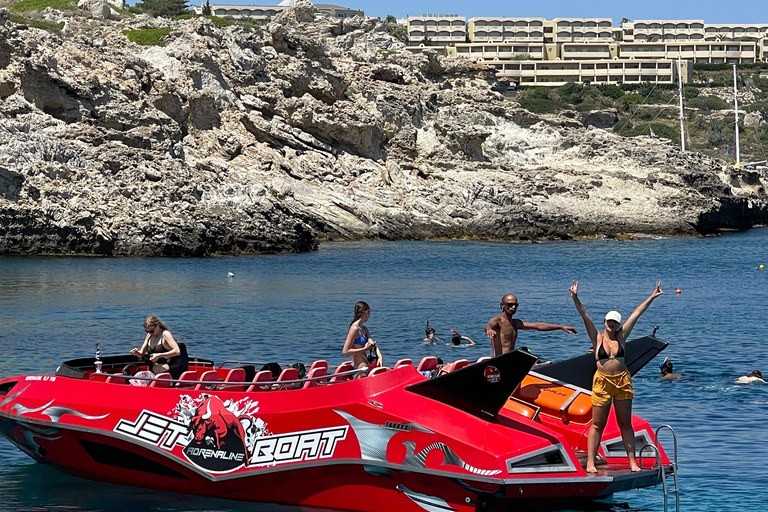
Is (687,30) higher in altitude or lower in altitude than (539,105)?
higher

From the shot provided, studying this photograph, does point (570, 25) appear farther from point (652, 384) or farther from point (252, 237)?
point (652, 384)

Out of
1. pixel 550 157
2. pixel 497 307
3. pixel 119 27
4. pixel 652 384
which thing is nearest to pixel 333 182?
pixel 550 157

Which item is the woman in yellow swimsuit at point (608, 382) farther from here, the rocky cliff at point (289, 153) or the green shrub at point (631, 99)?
the green shrub at point (631, 99)

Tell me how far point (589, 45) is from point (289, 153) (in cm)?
10360

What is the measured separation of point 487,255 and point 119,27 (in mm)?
37412

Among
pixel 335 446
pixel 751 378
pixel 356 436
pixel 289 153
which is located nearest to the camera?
pixel 356 436

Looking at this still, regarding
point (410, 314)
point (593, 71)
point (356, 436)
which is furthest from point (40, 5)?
point (356, 436)

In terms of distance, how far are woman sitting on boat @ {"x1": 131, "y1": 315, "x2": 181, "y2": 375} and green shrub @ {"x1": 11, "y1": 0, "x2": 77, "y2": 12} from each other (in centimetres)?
7544

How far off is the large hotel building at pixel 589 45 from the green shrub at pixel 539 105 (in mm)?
22888

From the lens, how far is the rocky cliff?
155ft

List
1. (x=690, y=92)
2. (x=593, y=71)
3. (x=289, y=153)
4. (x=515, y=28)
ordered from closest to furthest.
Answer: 1. (x=289, y=153)
2. (x=690, y=92)
3. (x=593, y=71)
4. (x=515, y=28)

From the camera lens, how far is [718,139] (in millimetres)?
113750

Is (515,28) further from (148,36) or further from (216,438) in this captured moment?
(216,438)

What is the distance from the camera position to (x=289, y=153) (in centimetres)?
5997
